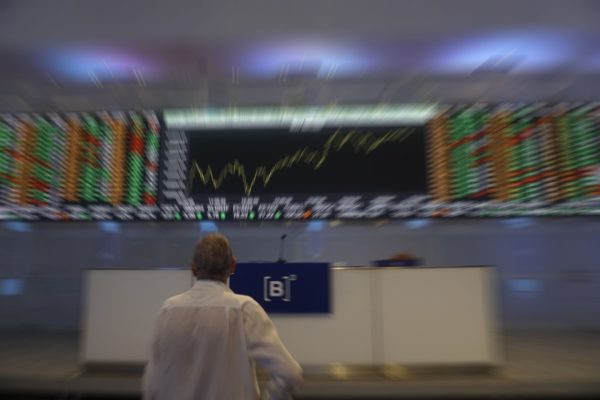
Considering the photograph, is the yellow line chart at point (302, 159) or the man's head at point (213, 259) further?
the yellow line chart at point (302, 159)

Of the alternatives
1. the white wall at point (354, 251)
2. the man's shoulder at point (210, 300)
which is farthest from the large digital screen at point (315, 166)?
the man's shoulder at point (210, 300)

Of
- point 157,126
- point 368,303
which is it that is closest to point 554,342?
point 368,303

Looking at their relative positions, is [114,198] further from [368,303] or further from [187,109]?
[368,303]

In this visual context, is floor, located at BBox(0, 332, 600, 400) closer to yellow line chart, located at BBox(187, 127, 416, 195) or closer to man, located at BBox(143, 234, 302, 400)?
man, located at BBox(143, 234, 302, 400)

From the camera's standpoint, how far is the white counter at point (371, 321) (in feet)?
10.9

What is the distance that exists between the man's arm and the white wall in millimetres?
4549

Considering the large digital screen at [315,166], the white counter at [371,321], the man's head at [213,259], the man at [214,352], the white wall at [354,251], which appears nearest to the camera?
the man at [214,352]

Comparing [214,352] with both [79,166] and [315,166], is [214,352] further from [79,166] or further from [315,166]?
[79,166]

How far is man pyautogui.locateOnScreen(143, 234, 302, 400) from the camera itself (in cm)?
133

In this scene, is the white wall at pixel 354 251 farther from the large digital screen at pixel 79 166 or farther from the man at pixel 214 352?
the man at pixel 214 352

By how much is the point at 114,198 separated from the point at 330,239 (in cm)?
312

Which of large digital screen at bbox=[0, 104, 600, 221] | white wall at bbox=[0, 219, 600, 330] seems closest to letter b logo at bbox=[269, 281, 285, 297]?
large digital screen at bbox=[0, 104, 600, 221]

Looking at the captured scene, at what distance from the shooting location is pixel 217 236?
1536mm

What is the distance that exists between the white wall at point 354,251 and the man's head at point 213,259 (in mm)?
4440
